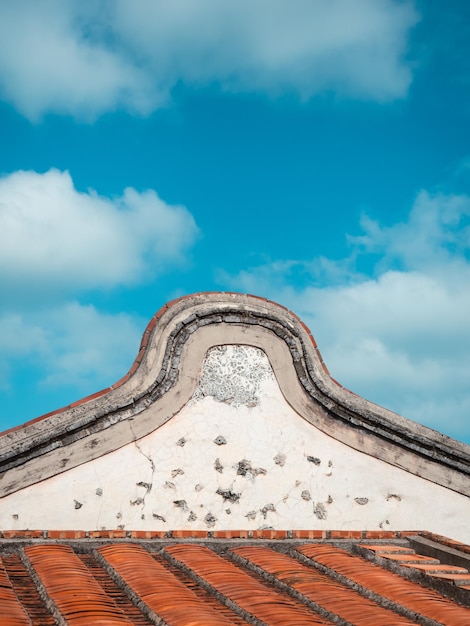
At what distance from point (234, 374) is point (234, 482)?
109cm

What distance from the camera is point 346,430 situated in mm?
7605

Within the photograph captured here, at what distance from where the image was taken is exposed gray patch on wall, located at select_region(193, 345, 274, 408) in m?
7.33

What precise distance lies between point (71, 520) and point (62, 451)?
0.64 metres

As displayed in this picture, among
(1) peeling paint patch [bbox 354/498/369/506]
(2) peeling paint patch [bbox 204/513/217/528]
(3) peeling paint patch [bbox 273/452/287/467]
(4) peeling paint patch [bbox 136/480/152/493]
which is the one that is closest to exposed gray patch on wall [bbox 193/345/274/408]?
(3) peeling paint patch [bbox 273/452/287/467]

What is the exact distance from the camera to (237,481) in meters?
7.12

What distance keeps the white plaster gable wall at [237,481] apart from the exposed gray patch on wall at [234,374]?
0.01 m

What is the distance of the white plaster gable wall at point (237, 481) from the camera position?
6.74 metres

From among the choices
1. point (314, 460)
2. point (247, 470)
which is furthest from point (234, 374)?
point (314, 460)

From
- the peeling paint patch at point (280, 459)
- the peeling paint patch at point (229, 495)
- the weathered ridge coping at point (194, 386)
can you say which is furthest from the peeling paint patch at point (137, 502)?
the peeling paint patch at point (280, 459)

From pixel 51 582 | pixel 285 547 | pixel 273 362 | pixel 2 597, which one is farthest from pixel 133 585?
pixel 273 362

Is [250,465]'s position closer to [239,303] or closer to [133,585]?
[239,303]

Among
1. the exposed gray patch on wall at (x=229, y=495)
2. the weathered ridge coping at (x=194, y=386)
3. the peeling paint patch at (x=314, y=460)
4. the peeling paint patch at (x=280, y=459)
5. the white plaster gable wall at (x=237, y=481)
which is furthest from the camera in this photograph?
the peeling paint patch at (x=314, y=460)

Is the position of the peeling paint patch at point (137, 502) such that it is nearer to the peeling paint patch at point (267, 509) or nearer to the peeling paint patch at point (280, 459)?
the peeling paint patch at point (267, 509)

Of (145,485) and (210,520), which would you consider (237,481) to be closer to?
(210,520)
